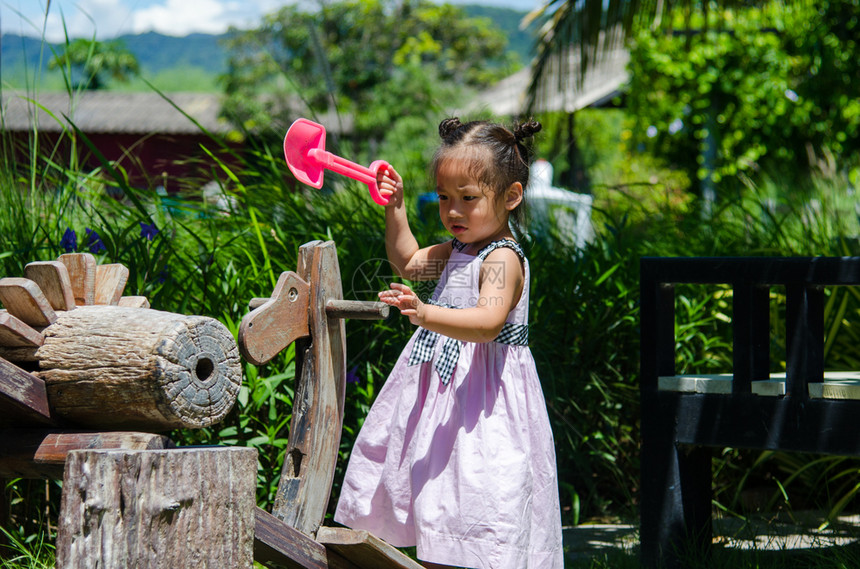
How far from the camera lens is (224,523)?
166 centimetres

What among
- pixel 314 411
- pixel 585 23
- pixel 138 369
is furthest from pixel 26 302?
pixel 585 23

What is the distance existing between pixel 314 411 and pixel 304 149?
2.24 feet

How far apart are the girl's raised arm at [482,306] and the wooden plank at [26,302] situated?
0.78 metres

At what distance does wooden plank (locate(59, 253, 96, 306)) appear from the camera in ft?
6.95

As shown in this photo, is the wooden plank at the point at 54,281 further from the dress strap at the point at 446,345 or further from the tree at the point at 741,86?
the tree at the point at 741,86

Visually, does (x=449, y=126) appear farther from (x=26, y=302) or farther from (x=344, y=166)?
(x=26, y=302)

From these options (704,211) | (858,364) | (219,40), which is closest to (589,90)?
(704,211)

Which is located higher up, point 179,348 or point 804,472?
point 179,348

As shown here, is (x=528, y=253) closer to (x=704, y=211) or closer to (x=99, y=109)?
(x=704, y=211)

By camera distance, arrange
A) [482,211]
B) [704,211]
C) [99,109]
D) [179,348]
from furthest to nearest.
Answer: [99,109], [704,211], [482,211], [179,348]

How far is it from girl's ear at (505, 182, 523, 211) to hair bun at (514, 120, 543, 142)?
144mm

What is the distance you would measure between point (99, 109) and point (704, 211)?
2585cm

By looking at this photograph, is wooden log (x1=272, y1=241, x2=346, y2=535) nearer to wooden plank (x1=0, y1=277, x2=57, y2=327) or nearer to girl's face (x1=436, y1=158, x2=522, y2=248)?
girl's face (x1=436, y1=158, x2=522, y2=248)

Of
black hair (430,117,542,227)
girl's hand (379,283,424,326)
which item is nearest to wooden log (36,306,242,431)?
girl's hand (379,283,424,326)
